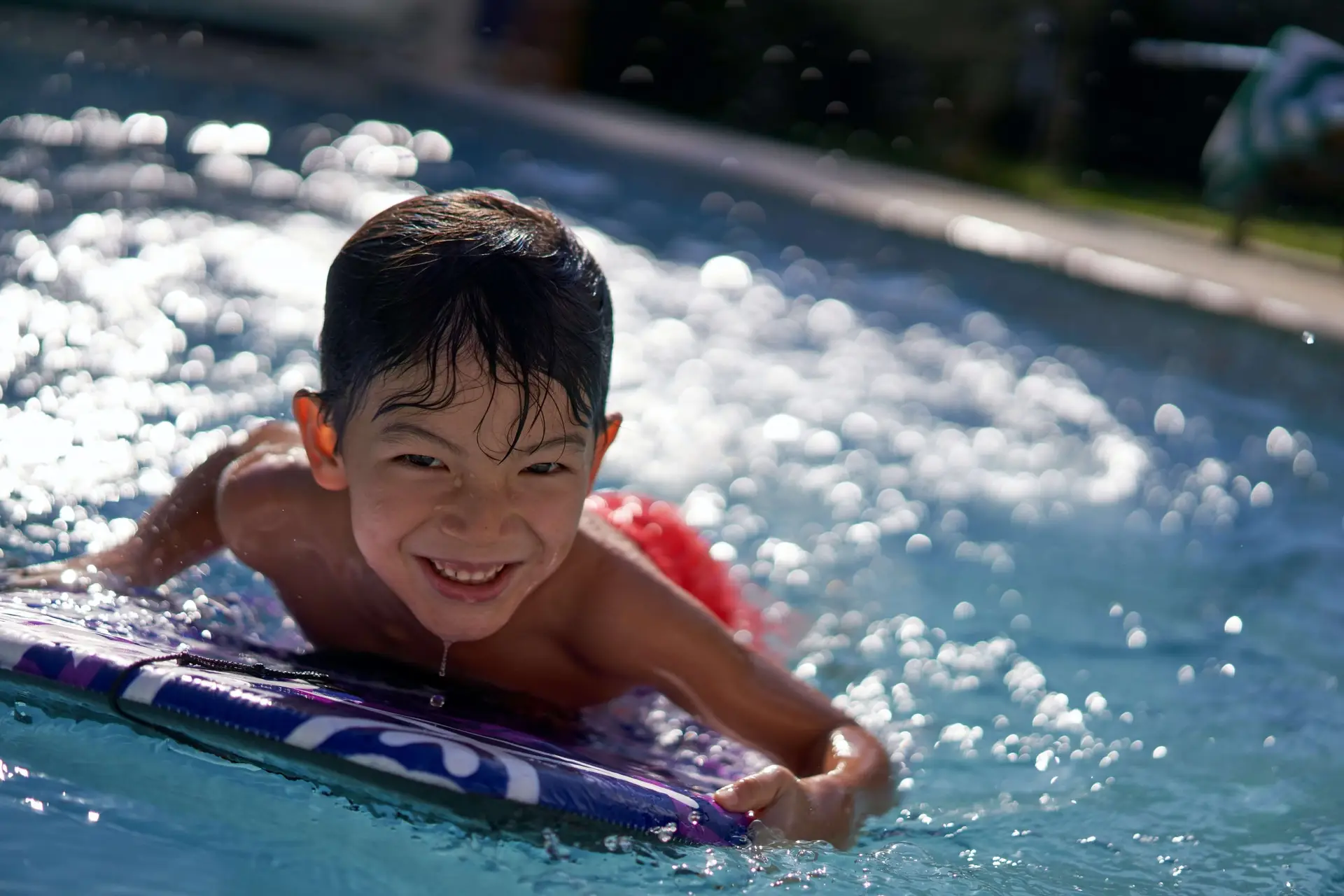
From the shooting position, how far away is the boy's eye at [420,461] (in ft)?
7.89

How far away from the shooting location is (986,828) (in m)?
2.99

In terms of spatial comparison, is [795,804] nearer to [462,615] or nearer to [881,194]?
[462,615]

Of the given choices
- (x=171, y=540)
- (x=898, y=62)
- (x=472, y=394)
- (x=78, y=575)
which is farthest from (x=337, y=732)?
(x=898, y=62)

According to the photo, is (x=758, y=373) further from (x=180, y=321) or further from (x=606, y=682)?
(x=606, y=682)

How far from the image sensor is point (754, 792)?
90.0 inches

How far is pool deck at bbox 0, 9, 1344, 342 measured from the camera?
7184 mm

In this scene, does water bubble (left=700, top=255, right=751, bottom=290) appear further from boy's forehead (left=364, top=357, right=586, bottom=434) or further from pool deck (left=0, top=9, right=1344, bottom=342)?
boy's forehead (left=364, top=357, right=586, bottom=434)

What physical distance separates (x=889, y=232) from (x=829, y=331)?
1.28m

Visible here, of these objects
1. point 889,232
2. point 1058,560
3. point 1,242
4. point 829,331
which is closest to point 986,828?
point 1058,560

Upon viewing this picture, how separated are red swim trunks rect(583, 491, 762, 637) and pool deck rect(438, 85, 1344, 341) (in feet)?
12.5

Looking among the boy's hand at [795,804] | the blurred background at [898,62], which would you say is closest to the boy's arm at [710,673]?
the boy's hand at [795,804]

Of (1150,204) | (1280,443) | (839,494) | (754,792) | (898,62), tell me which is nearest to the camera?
(754,792)

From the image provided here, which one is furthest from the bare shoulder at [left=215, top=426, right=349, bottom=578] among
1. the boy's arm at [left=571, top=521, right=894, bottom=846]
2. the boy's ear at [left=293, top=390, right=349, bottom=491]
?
the boy's arm at [left=571, top=521, right=894, bottom=846]

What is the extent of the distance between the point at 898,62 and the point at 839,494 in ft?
27.6
